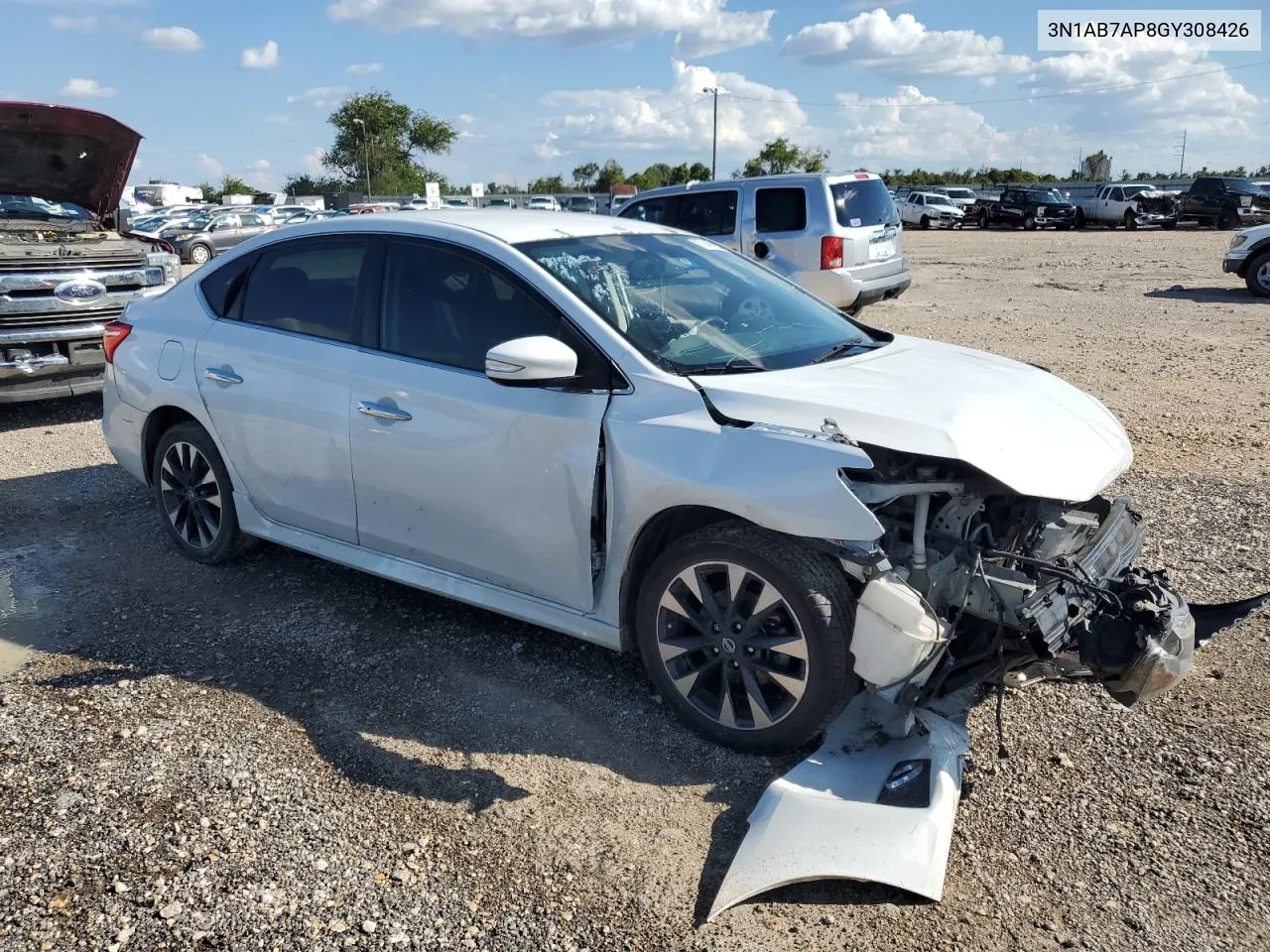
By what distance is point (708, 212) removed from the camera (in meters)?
12.6

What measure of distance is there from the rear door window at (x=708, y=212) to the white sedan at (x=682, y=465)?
7965 millimetres

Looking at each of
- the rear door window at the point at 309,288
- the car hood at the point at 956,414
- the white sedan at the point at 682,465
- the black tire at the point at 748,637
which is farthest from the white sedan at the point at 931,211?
the black tire at the point at 748,637

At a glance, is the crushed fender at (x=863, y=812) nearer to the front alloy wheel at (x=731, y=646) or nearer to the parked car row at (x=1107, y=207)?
the front alloy wheel at (x=731, y=646)

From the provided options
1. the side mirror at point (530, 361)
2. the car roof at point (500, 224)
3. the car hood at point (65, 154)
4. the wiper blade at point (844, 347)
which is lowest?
the wiper blade at point (844, 347)

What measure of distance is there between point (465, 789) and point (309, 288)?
241 cm

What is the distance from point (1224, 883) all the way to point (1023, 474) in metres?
1.25

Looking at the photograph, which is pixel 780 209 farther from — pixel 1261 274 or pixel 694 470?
pixel 694 470

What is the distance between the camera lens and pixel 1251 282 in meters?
15.4

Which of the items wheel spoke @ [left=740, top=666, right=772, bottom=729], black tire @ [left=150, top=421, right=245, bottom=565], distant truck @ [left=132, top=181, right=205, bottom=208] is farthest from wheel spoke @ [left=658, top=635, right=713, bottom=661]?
distant truck @ [left=132, top=181, right=205, bottom=208]

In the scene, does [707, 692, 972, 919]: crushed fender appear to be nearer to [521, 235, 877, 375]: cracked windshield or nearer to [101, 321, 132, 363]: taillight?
[521, 235, 877, 375]: cracked windshield

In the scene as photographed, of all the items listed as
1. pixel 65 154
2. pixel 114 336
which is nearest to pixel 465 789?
pixel 114 336

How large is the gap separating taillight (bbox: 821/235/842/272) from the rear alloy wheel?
778cm

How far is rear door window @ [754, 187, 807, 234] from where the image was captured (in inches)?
468

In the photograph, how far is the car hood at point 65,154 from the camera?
8.85m
